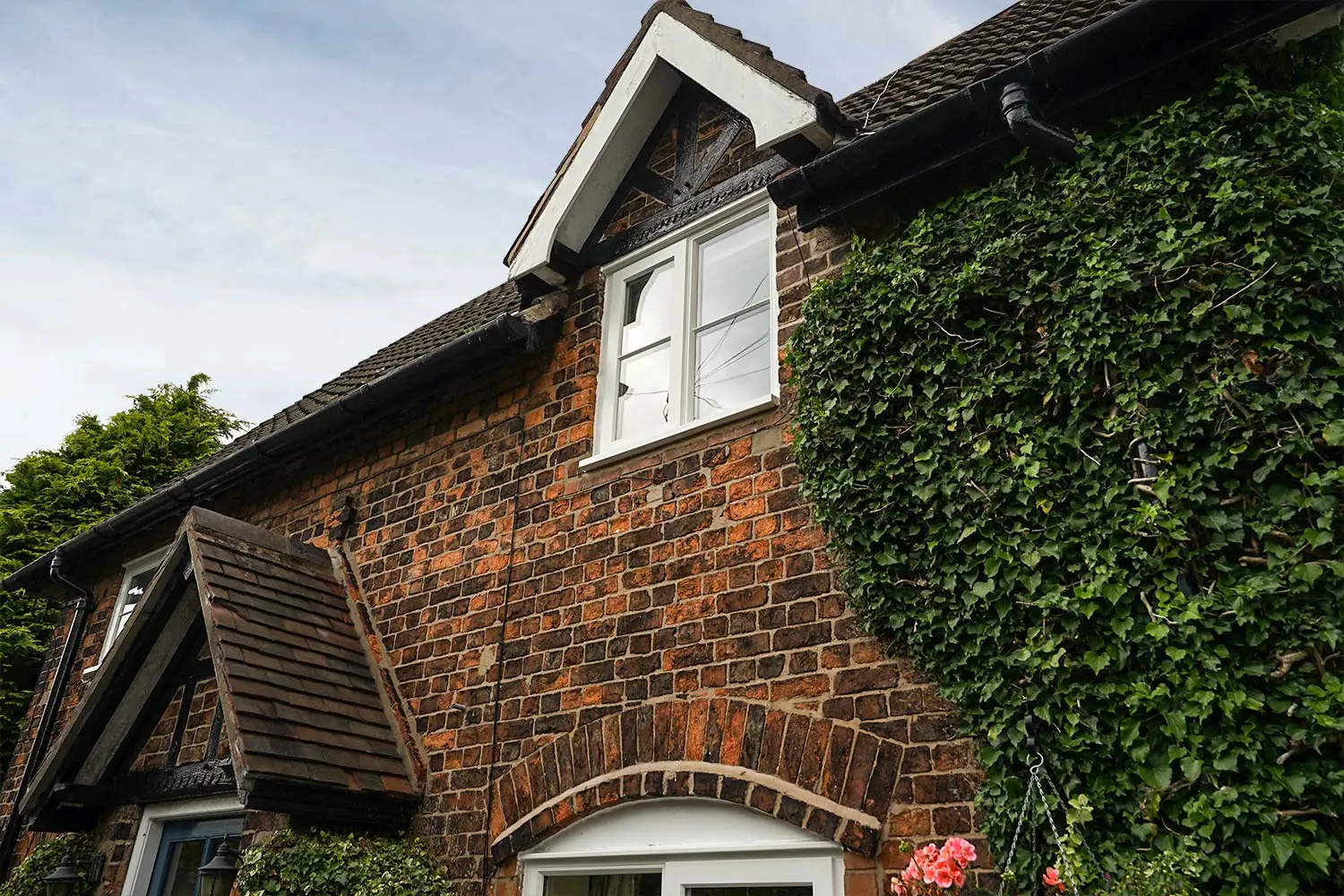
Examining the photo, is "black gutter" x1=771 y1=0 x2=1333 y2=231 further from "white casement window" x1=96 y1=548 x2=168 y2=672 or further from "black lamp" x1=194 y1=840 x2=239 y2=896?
"white casement window" x1=96 y1=548 x2=168 y2=672

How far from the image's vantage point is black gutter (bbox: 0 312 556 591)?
23.3 ft

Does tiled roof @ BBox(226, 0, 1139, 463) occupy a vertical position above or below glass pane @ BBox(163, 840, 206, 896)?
above

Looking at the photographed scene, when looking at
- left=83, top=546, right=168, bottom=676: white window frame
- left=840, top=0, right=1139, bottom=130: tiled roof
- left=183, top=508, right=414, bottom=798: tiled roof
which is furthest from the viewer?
left=83, top=546, right=168, bottom=676: white window frame

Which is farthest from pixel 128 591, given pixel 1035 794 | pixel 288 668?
pixel 1035 794

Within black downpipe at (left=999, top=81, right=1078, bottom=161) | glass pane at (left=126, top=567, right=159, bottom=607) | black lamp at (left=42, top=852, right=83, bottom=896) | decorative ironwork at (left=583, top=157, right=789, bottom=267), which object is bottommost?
black lamp at (left=42, top=852, right=83, bottom=896)

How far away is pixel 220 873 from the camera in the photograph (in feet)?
20.7

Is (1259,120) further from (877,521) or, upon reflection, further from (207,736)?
(207,736)

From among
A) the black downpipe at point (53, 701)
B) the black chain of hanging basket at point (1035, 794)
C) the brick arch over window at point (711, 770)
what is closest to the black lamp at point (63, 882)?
the black downpipe at point (53, 701)

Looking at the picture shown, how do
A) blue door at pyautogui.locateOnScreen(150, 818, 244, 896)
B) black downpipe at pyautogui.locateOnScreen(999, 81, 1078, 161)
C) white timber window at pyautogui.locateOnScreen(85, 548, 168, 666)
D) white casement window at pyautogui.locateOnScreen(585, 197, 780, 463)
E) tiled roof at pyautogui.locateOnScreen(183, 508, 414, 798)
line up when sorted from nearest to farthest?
black downpipe at pyautogui.locateOnScreen(999, 81, 1078, 161) → tiled roof at pyautogui.locateOnScreen(183, 508, 414, 798) → white casement window at pyautogui.locateOnScreen(585, 197, 780, 463) → blue door at pyautogui.locateOnScreen(150, 818, 244, 896) → white timber window at pyautogui.locateOnScreen(85, 548, 168, 666)

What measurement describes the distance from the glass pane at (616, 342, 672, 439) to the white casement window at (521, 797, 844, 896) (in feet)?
7.81

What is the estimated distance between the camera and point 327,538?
27.0 ft

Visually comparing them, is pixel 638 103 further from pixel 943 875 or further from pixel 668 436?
pixel 943 875

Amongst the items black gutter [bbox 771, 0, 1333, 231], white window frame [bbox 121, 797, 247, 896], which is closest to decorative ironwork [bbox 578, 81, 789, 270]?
black gutter [bbox 771, 0, 1333, 231]

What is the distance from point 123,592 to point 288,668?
210 inches
